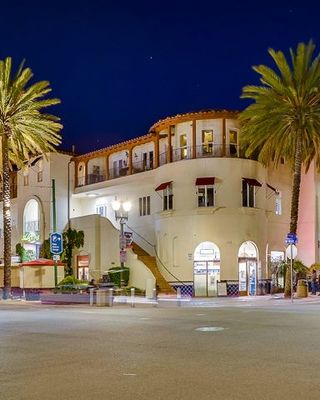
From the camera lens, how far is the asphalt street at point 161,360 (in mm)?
9156

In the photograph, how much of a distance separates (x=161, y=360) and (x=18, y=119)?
28.4m

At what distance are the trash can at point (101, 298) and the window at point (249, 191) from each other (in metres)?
14.2

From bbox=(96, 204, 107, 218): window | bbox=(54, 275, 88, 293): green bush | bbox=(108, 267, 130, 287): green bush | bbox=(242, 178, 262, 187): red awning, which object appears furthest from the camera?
bbox=(96, 204, 107, 218): window

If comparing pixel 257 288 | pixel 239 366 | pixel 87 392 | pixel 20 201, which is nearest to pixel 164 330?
pixel 239 366

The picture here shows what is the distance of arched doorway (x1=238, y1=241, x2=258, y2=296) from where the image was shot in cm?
4131

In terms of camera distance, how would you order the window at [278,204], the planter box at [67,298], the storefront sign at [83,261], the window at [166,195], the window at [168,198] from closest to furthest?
Result: the planter box at [67,298] → the window at [166,195] → the window at [168,198] → the window at [278,204] → the storefront sign at [83,261]

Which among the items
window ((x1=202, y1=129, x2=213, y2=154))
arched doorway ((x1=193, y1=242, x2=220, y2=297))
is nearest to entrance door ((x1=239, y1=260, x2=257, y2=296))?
arched doorway ((x1=193, y1=242, x2=220, y2=297))

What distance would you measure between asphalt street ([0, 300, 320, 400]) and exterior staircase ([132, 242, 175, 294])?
2216cm

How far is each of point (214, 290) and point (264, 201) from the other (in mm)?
7335

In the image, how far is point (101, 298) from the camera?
3094 centimetres

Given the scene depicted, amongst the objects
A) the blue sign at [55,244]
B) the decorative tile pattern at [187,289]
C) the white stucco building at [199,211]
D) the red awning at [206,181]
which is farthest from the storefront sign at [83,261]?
the red awning at [206,181]

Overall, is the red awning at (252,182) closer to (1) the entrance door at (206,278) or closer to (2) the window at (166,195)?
(2) the window at (166,195)

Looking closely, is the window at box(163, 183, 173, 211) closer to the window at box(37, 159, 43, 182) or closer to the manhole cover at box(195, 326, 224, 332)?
the window at box(37, 159, 43, 182)

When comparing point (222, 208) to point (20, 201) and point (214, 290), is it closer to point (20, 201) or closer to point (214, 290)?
point (214, 290)
